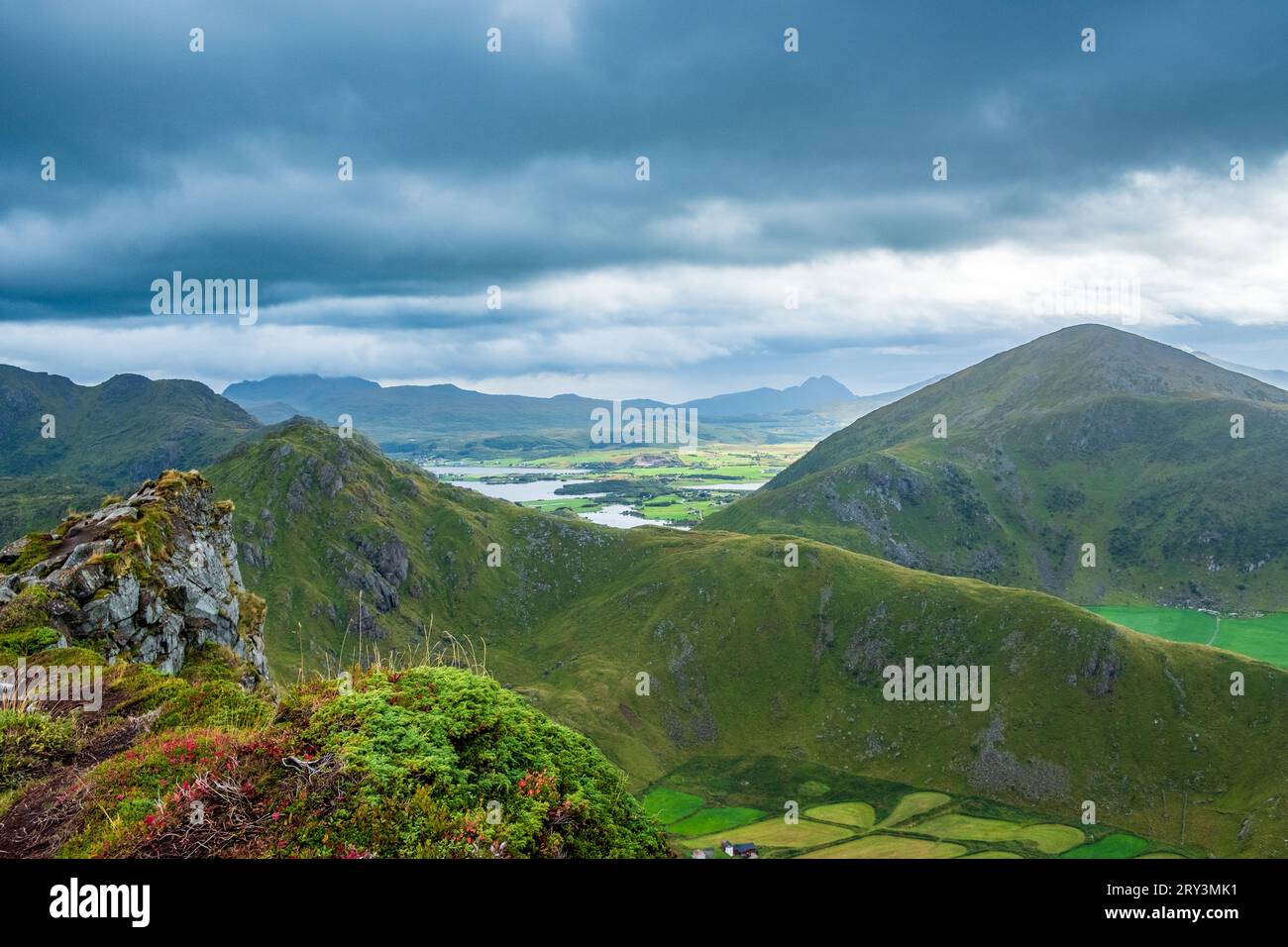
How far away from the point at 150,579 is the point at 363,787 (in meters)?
30.5

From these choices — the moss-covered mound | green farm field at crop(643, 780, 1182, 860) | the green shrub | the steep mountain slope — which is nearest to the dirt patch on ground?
the moss-covered mound

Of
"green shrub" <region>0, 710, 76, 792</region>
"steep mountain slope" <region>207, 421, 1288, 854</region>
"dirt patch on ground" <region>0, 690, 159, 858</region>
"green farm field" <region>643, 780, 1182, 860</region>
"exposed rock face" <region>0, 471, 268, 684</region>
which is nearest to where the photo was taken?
"dirt patch on ground" <region>0, 690, 159, 858</region>

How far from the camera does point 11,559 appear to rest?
111 ft

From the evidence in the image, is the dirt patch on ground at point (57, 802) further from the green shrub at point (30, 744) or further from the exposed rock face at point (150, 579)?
the exposed rock face at point (150, 579)

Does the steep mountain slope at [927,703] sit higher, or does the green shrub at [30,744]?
the green shrub at [30,744]

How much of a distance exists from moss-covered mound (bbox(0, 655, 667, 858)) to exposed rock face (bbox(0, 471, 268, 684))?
16.2 m

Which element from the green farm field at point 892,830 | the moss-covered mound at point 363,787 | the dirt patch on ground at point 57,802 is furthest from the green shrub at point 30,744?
the green farm field at point 892,830

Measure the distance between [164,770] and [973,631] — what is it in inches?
7233

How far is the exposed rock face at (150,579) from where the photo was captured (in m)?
30.2

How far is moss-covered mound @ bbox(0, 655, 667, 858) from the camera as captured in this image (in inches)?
423

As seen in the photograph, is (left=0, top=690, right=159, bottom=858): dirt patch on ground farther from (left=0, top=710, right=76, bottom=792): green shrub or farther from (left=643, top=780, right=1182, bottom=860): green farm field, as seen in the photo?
(left=643, top=780, right=1182, bottom=860): green farm field

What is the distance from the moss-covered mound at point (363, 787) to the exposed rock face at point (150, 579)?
1625cm

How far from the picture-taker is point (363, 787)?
441 inches
